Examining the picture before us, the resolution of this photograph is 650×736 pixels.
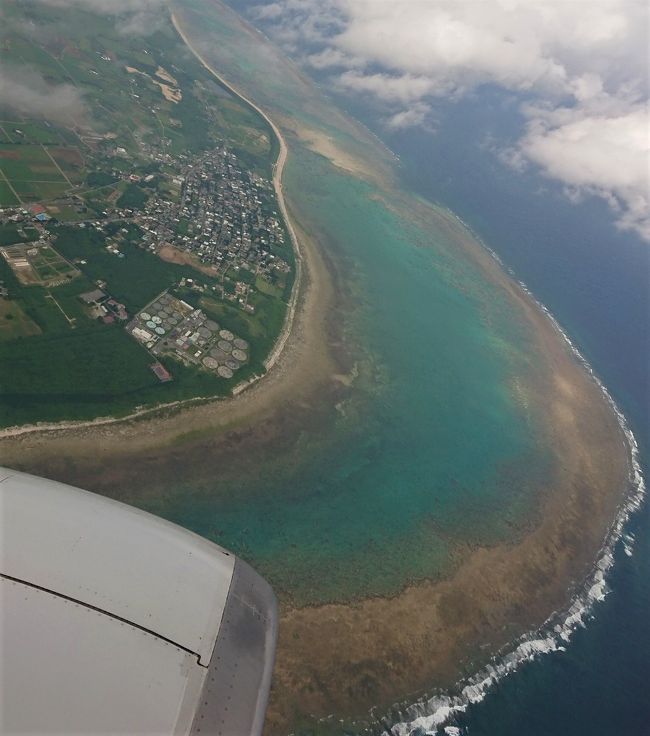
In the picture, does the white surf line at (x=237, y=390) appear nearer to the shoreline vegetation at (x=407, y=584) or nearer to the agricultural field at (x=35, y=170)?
the shoreline vegetation at (x=407, y=584)

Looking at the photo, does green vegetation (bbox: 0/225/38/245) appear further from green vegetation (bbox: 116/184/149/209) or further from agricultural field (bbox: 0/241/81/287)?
green vegetation (bbox: 116/184/149/209)

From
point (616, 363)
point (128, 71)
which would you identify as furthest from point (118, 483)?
point (128, 71)

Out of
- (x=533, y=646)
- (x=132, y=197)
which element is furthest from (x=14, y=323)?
(x=533, y=646)

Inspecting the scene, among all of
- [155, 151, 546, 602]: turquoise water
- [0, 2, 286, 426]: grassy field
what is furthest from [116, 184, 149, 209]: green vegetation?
[155, 151, 546, 602]: turquoise water

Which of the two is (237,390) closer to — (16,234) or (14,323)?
(14,323)

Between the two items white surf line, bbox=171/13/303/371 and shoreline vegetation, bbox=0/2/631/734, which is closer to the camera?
shoreline vegetation, bbox=0/2/631/734

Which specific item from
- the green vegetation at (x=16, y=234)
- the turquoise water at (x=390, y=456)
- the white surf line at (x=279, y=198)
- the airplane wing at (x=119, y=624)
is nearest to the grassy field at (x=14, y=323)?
the green vegetation at (x=16, y=234)
